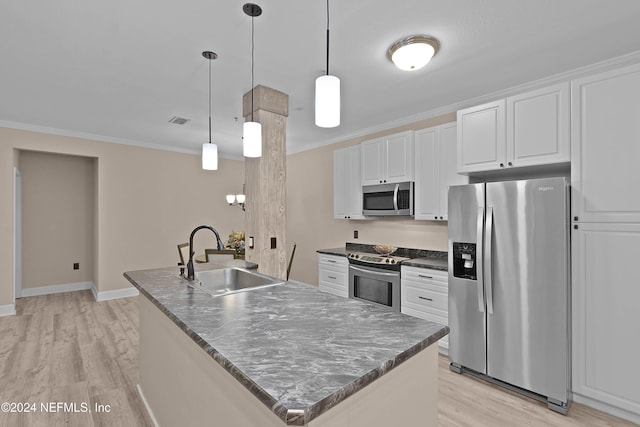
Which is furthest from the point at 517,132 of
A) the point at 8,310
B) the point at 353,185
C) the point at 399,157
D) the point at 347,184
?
the point at 8,310

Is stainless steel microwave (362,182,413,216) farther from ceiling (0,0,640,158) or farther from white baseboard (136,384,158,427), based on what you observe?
white baseboard (136,384,158,427)

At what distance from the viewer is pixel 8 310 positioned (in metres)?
4.27

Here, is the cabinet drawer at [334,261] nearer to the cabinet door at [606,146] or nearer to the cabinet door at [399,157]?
the cabinet door at [399,157]

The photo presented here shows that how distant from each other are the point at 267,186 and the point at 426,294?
1.97 metres

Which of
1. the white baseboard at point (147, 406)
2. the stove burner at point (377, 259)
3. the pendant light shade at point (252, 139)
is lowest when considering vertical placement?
the white baseboard at point (147, 406)

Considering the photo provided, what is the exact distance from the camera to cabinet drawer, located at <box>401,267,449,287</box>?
10.1ft

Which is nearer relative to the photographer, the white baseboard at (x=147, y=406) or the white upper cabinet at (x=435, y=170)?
the white baseboard at (x=147, y=406)

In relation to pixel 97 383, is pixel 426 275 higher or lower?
higher

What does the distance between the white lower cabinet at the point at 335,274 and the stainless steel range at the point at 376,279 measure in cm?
15

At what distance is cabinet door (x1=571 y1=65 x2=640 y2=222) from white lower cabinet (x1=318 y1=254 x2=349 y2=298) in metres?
2.54

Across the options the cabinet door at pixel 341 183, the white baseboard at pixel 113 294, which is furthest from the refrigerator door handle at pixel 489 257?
the white baseboard at pixel 113 294

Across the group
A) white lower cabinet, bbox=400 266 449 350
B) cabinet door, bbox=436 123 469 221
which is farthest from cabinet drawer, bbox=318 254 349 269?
cabinet door, bbox=436 123 469 221

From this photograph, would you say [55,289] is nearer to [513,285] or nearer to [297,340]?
[297,340]

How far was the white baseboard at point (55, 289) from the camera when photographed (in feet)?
16.9
